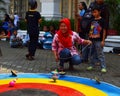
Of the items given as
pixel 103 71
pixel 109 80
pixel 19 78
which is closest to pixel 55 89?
pixel 19 78

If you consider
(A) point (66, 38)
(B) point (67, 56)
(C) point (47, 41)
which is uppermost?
(A) point (66, 38)

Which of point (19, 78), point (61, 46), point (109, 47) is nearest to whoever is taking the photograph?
point (19, 78)

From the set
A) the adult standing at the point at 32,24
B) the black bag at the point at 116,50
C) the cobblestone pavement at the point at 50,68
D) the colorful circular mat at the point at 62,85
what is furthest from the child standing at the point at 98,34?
the black bag at the point at 116,50

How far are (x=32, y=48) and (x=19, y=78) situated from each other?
3.67 meters

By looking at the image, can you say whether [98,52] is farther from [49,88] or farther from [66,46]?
[49,88]

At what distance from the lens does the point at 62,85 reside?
745 centimetres

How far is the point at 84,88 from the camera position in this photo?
7219 mm

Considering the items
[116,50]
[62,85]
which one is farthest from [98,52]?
[116,50]

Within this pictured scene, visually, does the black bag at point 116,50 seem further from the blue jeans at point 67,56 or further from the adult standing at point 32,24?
the blue jeans at point 67,56

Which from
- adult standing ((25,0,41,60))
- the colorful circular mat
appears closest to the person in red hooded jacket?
the colorful circular mat

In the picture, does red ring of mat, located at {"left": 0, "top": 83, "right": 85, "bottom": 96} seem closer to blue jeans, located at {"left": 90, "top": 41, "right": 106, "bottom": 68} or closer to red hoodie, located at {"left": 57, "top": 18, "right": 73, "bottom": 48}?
red hoodie, located at {"left": 57, "top": 18, "right": 73, "bottom": 48}

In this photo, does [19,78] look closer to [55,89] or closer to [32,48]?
[55,89]

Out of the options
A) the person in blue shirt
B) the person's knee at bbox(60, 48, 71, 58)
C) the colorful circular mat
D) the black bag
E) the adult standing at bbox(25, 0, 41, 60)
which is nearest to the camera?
the colorful circular mat

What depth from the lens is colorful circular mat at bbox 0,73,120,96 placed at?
6848 mm
